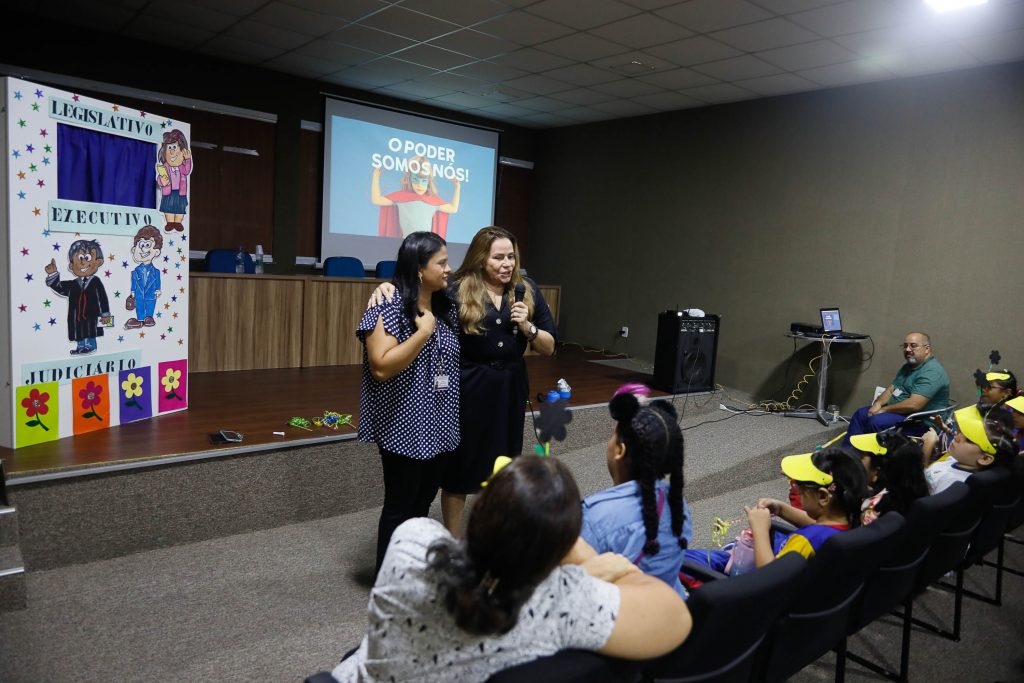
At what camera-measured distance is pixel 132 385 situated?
11.5ft

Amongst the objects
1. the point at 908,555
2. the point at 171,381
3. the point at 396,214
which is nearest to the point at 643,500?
the point at 908,555

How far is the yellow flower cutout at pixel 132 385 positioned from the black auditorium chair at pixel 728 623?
305cm

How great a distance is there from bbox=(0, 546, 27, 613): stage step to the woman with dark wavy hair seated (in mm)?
1905

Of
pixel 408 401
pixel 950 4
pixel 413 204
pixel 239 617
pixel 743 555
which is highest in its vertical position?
pixel 950 4

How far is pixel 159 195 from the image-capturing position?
3551 mm

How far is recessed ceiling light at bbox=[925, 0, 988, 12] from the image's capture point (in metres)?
3.78

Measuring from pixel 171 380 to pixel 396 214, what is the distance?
3.93 meters

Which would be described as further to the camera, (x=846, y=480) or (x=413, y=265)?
(x=413, y=265)

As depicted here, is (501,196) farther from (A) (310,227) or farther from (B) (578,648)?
(B) (578,648)

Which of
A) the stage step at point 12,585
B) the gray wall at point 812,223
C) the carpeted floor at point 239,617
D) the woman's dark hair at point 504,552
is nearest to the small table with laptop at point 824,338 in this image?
the gray wall at point 812,223

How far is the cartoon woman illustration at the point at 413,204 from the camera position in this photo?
23.8 feet

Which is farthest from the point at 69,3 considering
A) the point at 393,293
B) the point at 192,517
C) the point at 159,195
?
the point at 393,293

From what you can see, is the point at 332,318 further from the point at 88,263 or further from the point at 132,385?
the point at 88,263

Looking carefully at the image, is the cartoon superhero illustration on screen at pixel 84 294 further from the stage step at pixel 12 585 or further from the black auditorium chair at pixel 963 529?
the black auditorium chair at pixel 963 529
